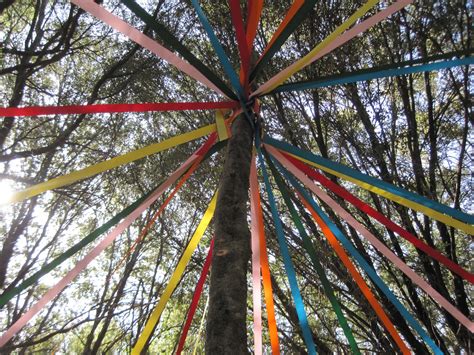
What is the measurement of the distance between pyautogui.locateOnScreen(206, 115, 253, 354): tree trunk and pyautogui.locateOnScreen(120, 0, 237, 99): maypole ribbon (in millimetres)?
327

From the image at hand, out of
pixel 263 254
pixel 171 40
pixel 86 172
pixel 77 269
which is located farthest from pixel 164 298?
pixel 171 40

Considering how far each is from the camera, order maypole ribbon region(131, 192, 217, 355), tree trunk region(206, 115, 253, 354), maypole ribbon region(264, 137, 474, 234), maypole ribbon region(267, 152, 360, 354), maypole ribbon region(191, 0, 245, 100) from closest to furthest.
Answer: tree trunk region(206, 115, 253, 354) → maypole ribbon region(191, 0, 245, 100) → maypole ribbon region(264, 137, 474, 234) → maypole ribbon region(131, 192, 217, 355) → maypole ribbon region(267, 152, 360, 354)

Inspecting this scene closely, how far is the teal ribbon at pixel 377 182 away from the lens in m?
1.74

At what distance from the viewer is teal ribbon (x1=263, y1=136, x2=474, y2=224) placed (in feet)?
5.72

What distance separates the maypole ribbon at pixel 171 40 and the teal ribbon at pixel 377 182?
17.8 inches

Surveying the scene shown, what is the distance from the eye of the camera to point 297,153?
1.99 metres

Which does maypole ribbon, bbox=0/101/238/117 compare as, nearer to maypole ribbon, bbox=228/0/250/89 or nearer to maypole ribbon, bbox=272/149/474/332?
maypole ribbon, bbox=228/0/250/89

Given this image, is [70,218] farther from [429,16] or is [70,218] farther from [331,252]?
[429,16]

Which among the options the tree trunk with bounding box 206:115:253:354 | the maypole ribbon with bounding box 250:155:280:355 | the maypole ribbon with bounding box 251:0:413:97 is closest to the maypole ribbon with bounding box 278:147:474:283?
the maypole ribbon with bounding box 250:155:280:355

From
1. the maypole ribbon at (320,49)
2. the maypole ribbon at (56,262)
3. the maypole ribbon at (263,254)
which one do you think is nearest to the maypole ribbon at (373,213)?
the maypole ribbon at (263,254)

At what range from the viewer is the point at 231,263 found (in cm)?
Result: 114

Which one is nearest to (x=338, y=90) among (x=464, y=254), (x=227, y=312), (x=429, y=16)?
(x=429, y=16)

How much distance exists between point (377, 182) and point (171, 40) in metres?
1.19

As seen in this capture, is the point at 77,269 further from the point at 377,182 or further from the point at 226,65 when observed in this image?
the point at 377,182
